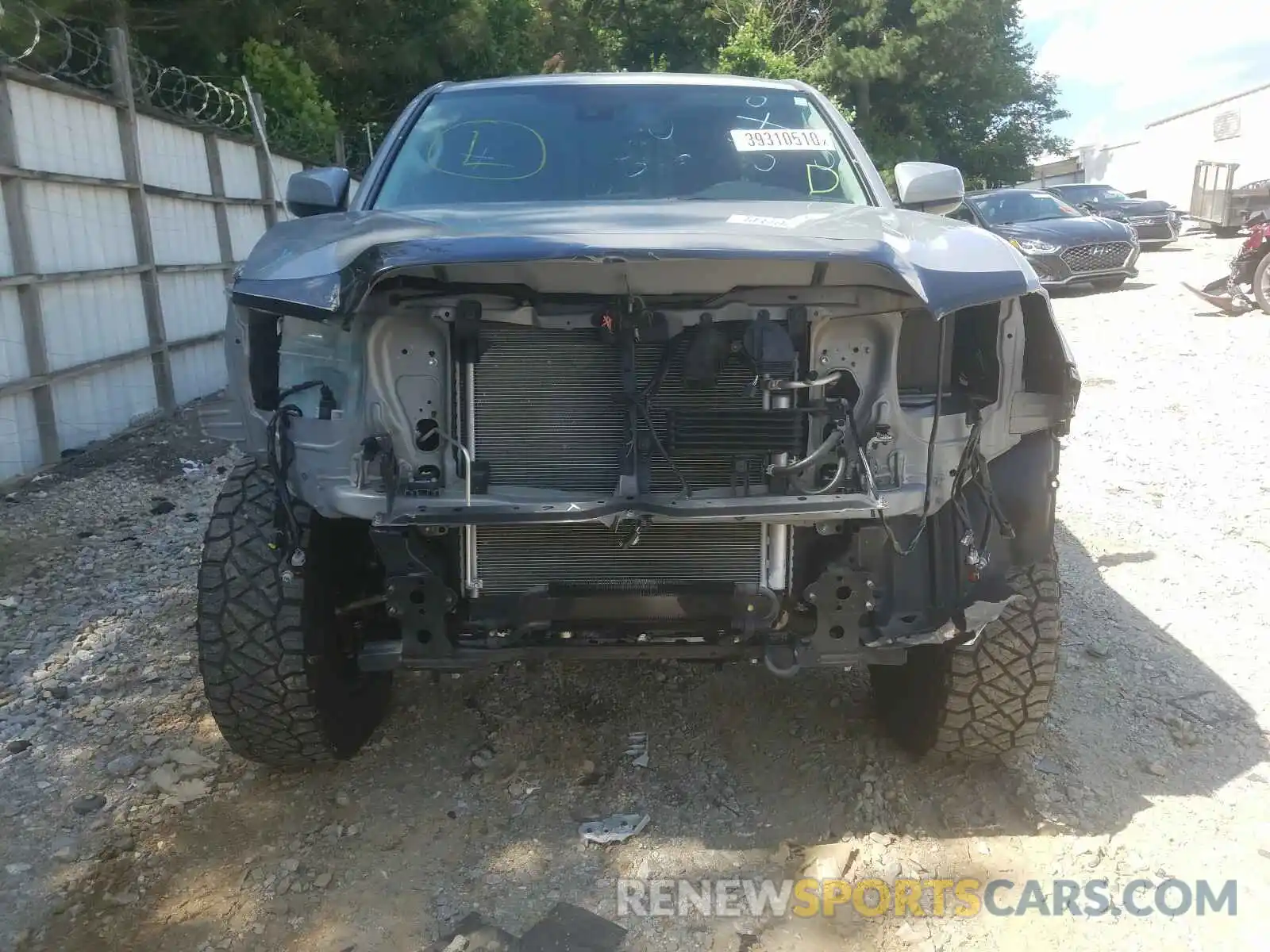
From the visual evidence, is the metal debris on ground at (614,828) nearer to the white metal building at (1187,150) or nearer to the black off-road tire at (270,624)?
the black off-road tire at (270,624)

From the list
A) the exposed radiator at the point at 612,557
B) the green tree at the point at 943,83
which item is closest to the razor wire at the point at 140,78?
the exposed radiator at the point at 612,557

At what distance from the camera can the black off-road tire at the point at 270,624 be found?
2.71 m

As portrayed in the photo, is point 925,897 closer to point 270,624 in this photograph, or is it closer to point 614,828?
point 614,828

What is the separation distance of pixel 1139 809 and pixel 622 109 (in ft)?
9.30

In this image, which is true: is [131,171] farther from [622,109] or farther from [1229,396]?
[1229,396]

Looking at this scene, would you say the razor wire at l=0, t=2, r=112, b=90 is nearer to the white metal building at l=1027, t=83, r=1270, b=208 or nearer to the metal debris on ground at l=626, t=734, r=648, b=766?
the metal debris on ground at l=626, t=734, r=648, b=766

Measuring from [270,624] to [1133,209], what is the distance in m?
18.3

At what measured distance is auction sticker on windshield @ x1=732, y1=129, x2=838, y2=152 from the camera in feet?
12.0

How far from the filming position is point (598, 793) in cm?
301

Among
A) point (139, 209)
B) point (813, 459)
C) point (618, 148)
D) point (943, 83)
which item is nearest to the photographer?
point (813, 459)

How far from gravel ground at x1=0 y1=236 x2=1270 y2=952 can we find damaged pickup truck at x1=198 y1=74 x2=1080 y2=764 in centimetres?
25

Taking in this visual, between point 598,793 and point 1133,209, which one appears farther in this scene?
point 1133,209

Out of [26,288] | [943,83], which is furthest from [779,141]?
[943,83]

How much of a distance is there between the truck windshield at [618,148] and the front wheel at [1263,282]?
27.7 ft
